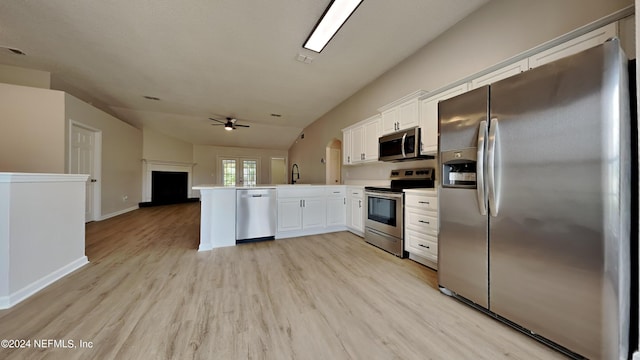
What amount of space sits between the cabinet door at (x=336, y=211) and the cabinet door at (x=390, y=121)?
1500 millimetres

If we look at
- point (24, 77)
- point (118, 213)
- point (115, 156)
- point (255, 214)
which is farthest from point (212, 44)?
point (118, 213)

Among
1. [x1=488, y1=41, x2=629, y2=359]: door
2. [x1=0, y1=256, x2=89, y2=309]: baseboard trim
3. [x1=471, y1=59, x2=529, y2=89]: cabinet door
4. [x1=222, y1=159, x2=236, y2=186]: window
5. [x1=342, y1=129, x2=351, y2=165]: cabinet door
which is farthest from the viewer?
[x1=222, y1=159, x2=236, y2=186]: window

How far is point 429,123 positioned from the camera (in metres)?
2.62

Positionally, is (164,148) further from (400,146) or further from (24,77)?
(400,146)

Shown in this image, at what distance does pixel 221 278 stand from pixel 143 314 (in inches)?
26.4

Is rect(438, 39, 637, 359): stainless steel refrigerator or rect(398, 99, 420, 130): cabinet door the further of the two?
rect(398, 99, 420, 130): cabinet door

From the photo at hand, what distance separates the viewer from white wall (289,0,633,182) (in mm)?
1725

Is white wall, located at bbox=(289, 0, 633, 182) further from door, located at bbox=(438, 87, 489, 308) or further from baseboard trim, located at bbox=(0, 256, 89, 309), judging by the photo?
baseboard trim, located at bbox=(0, 256, 89, 309)

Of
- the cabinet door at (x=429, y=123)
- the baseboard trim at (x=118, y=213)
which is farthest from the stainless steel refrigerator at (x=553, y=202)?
the baseboard trim at (x=118, y=213)

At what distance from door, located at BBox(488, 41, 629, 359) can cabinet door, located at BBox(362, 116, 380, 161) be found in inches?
82.4

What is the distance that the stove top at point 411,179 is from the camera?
2.87 meters

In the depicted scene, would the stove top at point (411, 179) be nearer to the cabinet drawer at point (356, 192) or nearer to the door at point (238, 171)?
the cabinet drawer at point (356, 192)

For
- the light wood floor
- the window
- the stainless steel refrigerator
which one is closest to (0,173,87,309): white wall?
the light wood floor

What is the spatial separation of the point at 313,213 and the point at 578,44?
343 centimetres
